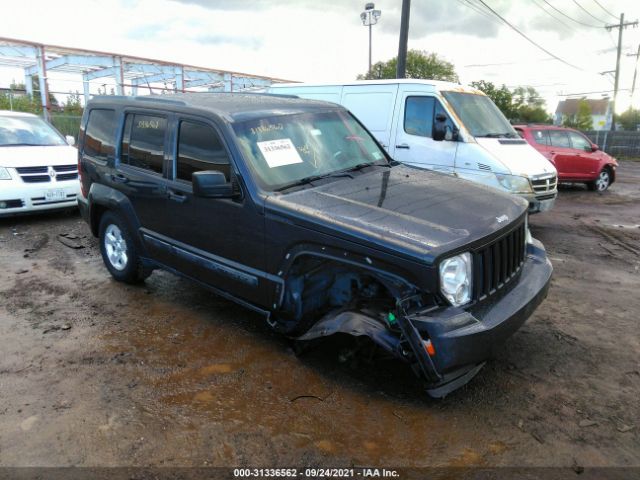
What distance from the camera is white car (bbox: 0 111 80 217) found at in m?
7.43

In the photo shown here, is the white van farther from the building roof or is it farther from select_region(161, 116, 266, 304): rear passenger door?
the building roof

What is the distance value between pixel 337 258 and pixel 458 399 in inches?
48.3

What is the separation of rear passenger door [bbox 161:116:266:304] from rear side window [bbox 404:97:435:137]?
4603 millimetres

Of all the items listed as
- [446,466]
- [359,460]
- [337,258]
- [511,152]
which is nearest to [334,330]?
[337,258]

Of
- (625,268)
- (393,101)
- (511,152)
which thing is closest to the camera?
(625,268)

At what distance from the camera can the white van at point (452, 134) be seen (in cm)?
711

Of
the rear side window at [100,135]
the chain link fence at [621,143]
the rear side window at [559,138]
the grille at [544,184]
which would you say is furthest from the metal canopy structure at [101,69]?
the chain link fence at [621,143]

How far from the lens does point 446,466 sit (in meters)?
2.58

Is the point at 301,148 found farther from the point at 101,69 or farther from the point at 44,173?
the point at 101,69

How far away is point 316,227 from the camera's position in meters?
3.09

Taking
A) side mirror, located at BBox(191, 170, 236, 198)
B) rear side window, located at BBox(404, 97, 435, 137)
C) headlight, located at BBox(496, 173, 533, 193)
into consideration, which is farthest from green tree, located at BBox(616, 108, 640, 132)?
side mirror, located at BBox(191, 170, 236, 198)

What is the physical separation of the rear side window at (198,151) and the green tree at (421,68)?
23060mm

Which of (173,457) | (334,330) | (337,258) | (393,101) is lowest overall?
(173,457)

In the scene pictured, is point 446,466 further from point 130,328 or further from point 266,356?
point 130,328
